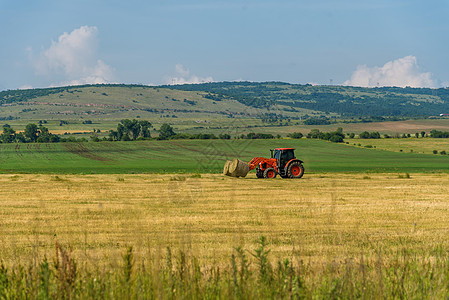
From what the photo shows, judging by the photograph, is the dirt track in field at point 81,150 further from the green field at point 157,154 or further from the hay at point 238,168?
the hay at point 238,168

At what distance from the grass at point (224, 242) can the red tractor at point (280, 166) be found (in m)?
7.50

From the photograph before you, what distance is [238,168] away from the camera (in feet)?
109

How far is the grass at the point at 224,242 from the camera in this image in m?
5.92

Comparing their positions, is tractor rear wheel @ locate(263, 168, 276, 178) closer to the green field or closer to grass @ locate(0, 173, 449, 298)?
grass @ locate(0, 173, 449, 298)

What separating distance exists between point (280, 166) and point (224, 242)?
873 inches

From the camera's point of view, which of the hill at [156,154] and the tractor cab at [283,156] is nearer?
the tractor cab at [283,156]

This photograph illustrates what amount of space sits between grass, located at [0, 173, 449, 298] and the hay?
24.2 ft

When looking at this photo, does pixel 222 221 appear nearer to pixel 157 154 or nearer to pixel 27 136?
pixel 157 154

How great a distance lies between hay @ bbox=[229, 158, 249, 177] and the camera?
33312mm

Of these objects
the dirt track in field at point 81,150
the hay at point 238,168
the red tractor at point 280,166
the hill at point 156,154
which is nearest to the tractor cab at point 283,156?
the red tractor at point 280,166

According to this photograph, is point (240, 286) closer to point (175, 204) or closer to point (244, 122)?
point (175, 204)

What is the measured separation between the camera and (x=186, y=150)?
8250 cm

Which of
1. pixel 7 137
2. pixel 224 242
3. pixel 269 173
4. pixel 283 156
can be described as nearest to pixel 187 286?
pixel 224 242

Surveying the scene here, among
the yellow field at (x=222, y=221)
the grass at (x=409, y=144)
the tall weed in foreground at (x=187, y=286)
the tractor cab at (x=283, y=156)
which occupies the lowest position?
the yellow field at (x=222, y=221)
